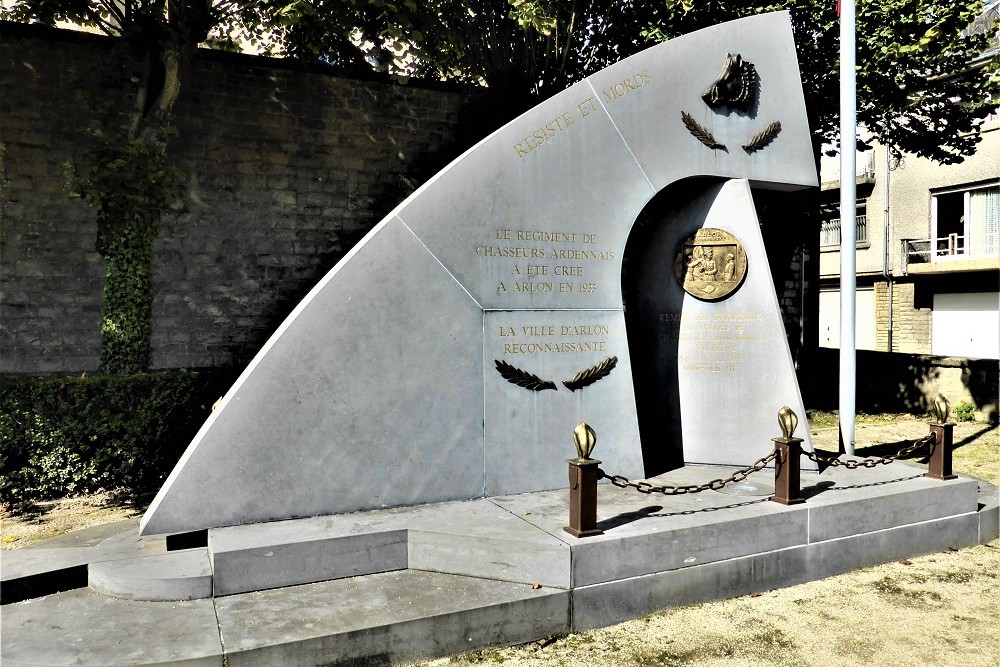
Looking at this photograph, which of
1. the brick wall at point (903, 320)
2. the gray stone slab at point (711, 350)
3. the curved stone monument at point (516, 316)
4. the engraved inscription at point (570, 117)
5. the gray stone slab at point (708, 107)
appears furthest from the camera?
the brick wall at point (903, 320)

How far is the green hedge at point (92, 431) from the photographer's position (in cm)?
793

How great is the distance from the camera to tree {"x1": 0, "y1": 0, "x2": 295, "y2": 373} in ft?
29.8

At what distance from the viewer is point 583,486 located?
4605 millimetres

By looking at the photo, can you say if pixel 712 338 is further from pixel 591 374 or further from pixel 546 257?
pixel 546 257

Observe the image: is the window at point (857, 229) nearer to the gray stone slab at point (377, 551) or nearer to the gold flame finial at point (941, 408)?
the gold flame finial at point (941, 408)

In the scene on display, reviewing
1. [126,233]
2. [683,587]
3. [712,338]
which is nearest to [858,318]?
[712,338]

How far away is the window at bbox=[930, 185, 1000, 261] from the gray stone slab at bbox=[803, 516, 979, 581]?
15931mm

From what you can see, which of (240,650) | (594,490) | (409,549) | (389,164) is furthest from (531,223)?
(389,164)

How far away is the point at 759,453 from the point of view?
6.79 metres

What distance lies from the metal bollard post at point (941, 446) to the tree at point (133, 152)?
8601 mm

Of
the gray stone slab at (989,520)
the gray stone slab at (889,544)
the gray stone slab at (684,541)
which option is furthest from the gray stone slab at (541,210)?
the gray stone slab at (989,520)

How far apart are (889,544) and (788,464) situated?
3.94ft

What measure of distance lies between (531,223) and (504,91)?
694 cm

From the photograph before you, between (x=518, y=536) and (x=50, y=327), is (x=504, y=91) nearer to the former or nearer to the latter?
(x=50, y=327)
